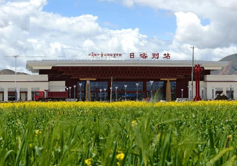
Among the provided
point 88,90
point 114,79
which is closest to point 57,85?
point 88,90

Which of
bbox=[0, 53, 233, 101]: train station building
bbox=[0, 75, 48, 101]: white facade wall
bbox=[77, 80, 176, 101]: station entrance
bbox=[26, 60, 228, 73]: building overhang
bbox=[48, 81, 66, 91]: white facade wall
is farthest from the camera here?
bbox=[77, 80, 176, 101]: station entrance

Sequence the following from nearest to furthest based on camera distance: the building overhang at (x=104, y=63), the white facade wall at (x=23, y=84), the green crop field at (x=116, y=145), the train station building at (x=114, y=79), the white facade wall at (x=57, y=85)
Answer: the green crop field at (x=116, y=145), the white facade wall at (x=23, y=84), the train station building at (x=114, y=79), the building overhang at (x=104, y=63), the white facade wall at (x=57, y=85)

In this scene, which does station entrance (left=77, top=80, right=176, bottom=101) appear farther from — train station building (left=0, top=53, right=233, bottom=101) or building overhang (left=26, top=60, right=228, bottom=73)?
building overhang (left=26, top=60, right=228, bottom=73)

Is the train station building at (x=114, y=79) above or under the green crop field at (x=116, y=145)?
above

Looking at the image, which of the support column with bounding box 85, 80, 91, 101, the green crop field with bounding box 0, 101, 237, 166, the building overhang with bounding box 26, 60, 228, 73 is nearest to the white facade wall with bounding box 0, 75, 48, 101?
the building overhang with bounding box 26, 60, 228, 73

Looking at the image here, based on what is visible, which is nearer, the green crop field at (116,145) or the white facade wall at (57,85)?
the green crop field at (116,145)

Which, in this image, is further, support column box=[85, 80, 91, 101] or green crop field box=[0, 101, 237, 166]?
support column box=[85, 80, 91, 101]

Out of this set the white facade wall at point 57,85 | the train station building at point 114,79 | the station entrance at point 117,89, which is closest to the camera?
the train station building at point 114,79

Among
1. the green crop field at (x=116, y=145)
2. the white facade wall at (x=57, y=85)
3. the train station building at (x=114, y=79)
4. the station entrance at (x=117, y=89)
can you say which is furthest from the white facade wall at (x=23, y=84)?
the green crop field at (x=116, y=145)

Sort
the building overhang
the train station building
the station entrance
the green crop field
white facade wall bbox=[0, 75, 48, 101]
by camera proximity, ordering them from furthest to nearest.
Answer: the station entrance
the building overhang
the train station building
white facade wall bbox=[0, 75, 48, 101]
the green crop field

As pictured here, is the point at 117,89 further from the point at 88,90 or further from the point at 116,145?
the point at 116,145

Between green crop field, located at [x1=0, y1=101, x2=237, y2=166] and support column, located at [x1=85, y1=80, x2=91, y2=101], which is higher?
support column, located at [x1=85, y1=80, x2=91, y2=101]

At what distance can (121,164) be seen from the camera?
99.0 inches

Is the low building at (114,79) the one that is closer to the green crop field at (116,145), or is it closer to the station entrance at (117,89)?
the station entrance at (117,89)
